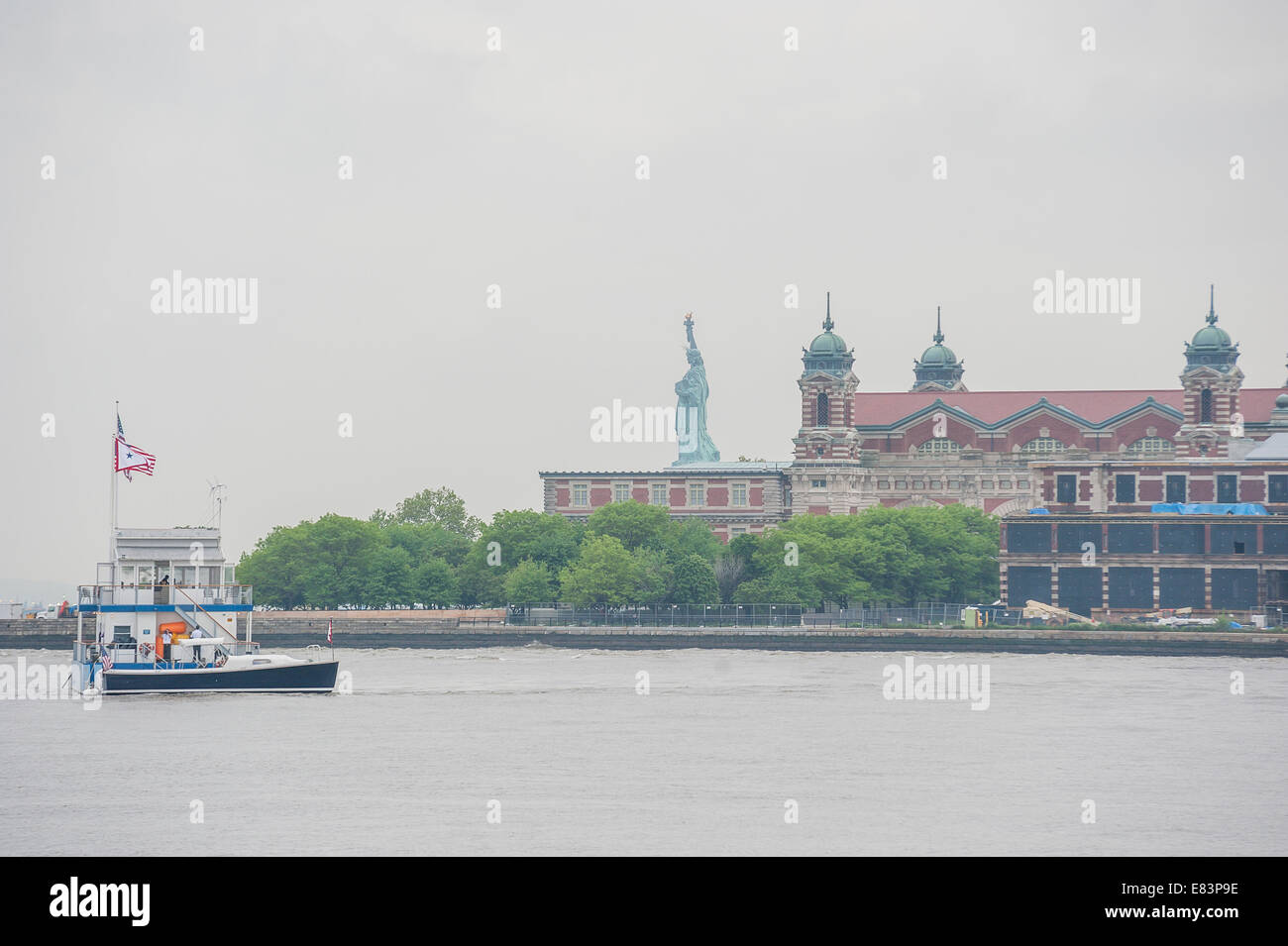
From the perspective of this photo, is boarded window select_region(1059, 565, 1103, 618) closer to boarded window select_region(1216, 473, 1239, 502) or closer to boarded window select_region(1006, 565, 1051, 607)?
boarded window select_region(1006, 565, 1051, 607)

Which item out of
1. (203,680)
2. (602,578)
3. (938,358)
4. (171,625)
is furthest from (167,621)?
(938,358)

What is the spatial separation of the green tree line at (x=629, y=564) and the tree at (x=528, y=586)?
0.09 m

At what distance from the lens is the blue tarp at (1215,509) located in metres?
118

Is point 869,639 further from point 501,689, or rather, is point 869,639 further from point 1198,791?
point 1198,791

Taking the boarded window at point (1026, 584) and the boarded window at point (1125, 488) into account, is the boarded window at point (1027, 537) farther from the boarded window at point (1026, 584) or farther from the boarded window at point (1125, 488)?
the boarded window at point (1125, 488)

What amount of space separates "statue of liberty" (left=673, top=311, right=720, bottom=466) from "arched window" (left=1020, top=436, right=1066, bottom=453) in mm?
29504

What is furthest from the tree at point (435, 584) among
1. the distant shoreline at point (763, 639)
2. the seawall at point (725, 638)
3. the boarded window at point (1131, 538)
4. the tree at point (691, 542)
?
the boarded window at point (1131, 538)

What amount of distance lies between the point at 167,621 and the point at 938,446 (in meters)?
103

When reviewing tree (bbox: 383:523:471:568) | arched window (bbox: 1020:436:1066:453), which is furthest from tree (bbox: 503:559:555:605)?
arched window (bbox: 1020:436:1066:453)

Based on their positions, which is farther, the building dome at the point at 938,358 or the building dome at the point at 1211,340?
the building dome at the point at 938,358

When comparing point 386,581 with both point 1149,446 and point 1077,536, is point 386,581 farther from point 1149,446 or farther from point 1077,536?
point 1149,446

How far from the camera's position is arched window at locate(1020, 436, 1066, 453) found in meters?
165
